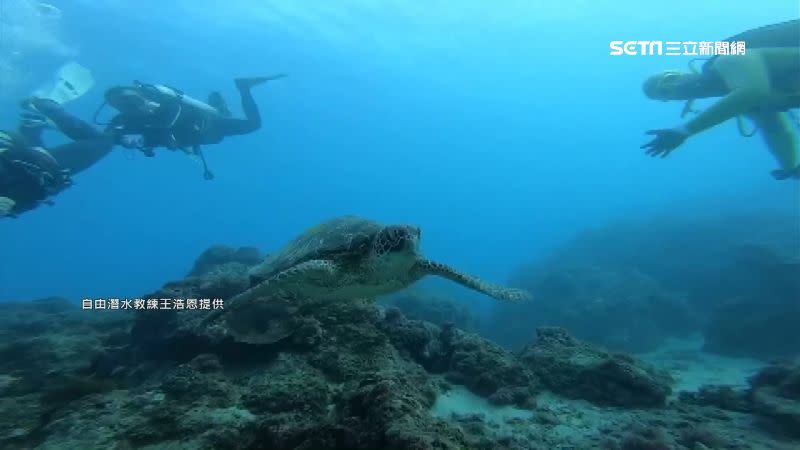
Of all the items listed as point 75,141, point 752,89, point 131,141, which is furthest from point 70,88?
point 752,89

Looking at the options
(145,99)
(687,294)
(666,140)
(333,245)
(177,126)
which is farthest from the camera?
(687,294)

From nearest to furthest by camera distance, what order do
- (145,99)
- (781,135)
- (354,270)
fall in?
(354,270) < (781,135) < (145,99)

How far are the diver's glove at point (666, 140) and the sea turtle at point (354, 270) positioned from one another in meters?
4.78

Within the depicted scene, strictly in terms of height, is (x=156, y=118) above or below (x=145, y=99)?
below

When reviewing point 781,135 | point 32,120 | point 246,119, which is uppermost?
point 246,119

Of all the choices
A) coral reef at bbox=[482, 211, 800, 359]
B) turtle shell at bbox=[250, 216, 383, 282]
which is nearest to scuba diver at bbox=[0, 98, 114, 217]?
turtle shell at bbox=[250, 216, 383, 282]

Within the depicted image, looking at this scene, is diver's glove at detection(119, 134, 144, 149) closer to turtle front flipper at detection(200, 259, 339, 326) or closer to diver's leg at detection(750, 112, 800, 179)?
turtle front flipper at detection(200, 259, 339, 326)

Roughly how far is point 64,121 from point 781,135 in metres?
19.5

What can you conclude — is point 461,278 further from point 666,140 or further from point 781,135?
point 781,135

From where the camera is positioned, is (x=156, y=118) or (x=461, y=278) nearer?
(x=461, y=278)

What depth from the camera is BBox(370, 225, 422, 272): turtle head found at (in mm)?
4613

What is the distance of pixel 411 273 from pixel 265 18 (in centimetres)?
3265

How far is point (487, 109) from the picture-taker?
83.1 meters

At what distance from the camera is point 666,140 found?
8.01 meters
